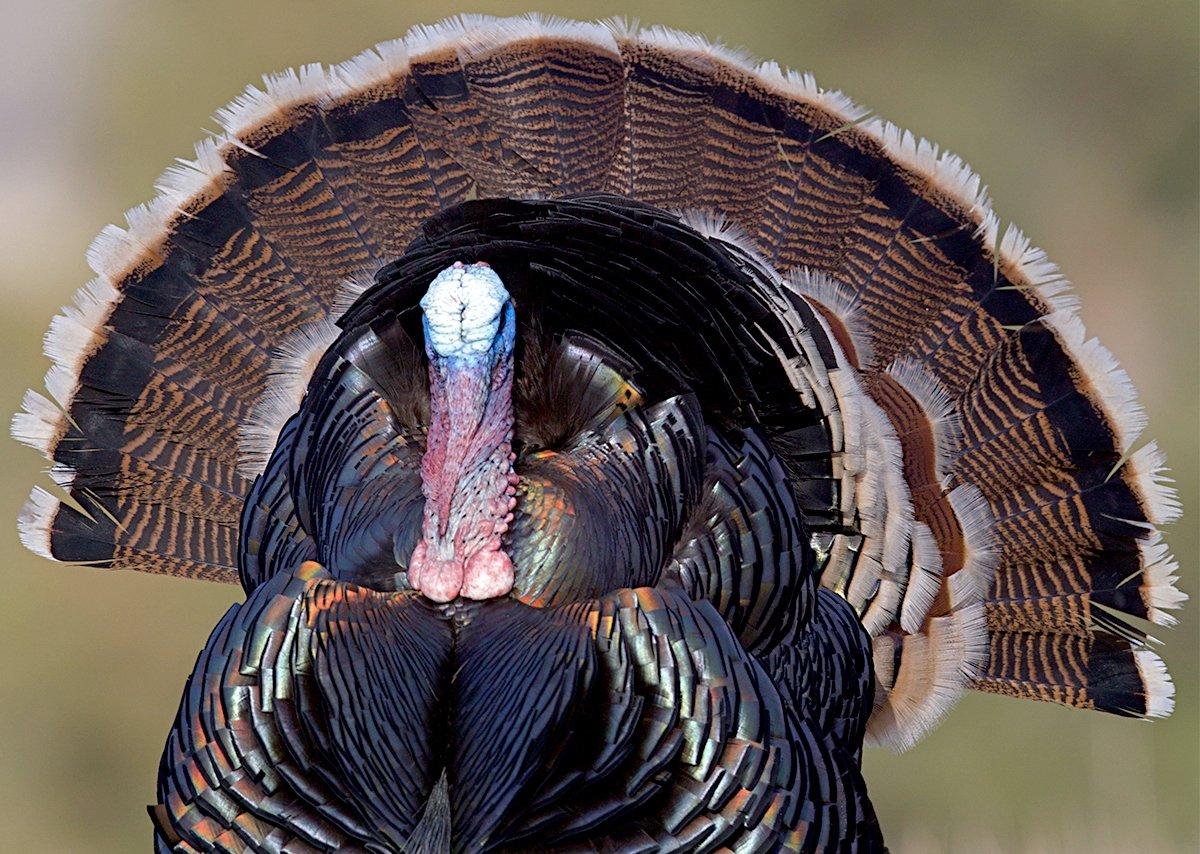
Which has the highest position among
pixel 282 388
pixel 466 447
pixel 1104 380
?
pixel 1104 380

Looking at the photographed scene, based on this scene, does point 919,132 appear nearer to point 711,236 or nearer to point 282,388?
point 711,236

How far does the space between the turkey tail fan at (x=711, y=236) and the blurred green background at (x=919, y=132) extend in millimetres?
1293

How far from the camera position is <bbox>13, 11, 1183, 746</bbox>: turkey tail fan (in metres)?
3.95

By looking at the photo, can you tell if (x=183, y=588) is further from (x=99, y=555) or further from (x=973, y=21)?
(x=973, y=21)

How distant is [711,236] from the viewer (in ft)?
12.7

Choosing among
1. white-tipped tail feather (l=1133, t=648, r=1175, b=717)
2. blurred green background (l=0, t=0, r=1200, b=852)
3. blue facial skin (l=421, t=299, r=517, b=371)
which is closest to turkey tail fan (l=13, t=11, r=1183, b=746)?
white-tipped tail feather (l=1133, t=648, r=1175, b=717)

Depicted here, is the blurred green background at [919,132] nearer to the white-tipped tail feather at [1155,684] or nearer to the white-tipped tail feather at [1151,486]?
the white-tipped tail feather at [1155,684]

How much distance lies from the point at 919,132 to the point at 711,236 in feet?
19.8

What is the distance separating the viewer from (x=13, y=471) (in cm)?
723

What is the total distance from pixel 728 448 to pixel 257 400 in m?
1.37

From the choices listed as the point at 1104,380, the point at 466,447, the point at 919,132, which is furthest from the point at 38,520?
the point at 919,132

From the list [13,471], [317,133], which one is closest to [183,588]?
[13,471]

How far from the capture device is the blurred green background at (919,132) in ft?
20.1

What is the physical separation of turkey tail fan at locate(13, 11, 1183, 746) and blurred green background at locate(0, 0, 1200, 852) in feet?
4.24
